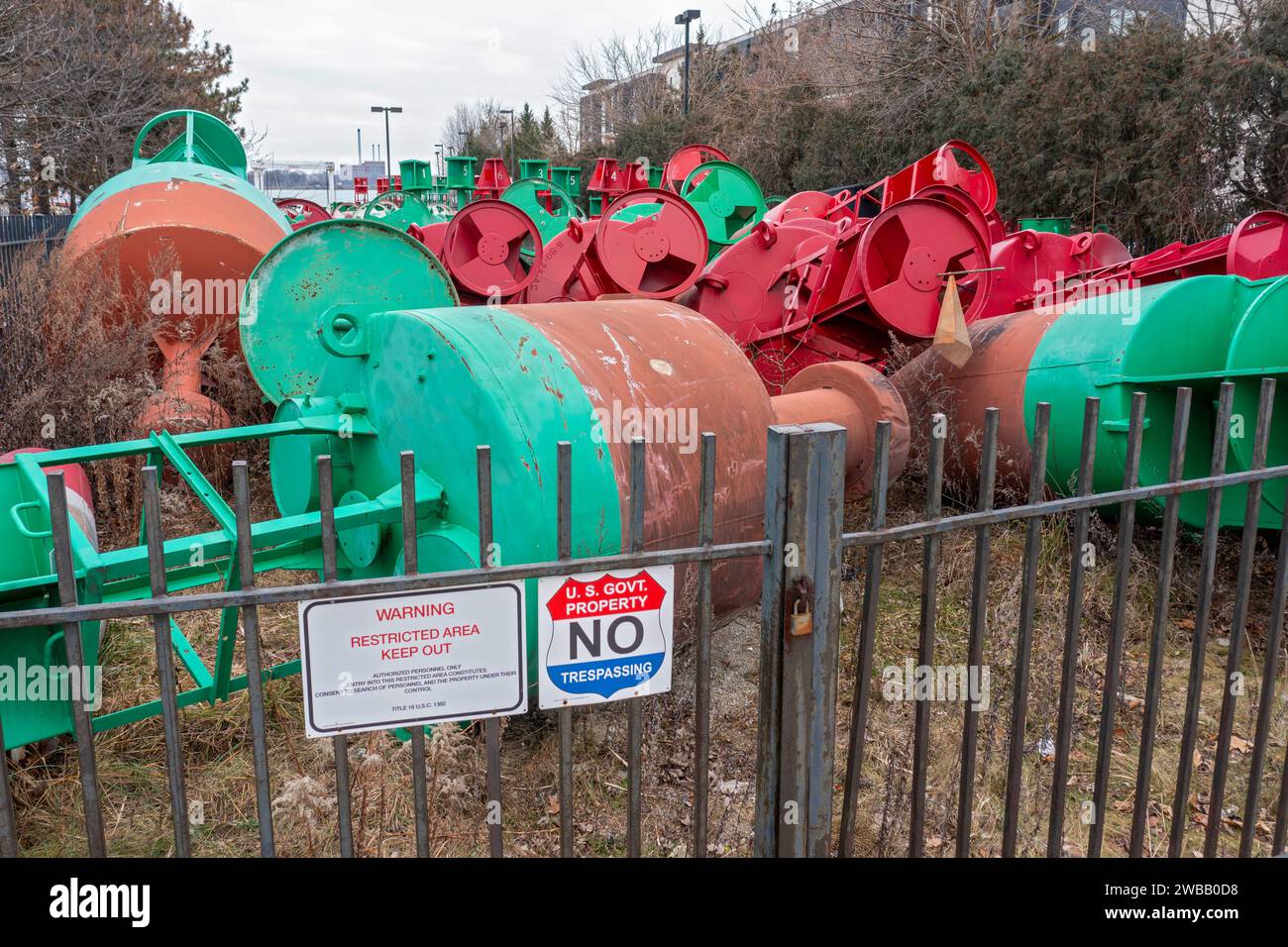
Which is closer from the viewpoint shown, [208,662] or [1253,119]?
[208,662]

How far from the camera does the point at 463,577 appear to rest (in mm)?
1762

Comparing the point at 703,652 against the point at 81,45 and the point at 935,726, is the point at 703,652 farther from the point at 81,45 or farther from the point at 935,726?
the point at 81,45

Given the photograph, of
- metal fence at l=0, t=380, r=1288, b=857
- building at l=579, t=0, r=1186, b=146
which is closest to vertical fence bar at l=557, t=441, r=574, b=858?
metal fence at l=0, t=380, r=1288, b=857

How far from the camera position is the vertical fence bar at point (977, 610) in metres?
2.02

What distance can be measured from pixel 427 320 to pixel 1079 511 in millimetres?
2192

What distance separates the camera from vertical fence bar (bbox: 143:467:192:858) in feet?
5.00

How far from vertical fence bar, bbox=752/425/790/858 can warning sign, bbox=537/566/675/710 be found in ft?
0.67

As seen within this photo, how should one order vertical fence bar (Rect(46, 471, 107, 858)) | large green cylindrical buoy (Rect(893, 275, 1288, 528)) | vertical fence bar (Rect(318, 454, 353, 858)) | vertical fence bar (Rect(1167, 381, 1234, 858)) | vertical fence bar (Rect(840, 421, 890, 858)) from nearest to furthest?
vertical fence bar (Rect(46, 471, 107, 858))
vertical fence bar (Rect(318, 454, 353, 858))
vertical fence bar (Rect(840, 421, 890, 858))
vertical fence bar (Rect(1167, 381, 1234, 858))
large green cylindrical buoy (Rect(893, 275, 1288, 528))

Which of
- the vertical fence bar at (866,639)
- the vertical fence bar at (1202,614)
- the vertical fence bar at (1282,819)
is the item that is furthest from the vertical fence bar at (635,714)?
the vertical fence bar at (1282,819)

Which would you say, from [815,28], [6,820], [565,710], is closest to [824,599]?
[565,710]

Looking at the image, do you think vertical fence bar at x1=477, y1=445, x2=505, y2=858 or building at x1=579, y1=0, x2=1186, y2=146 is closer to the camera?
vertical fence bar at x1=477, y1=445, x2=505, y2=858

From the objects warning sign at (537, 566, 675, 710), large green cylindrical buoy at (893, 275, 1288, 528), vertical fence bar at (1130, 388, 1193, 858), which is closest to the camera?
warning sign at (537, 566, 675, 710)

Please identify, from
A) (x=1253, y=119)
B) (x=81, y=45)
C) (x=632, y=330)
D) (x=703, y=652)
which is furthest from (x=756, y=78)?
(x=703, y=652)

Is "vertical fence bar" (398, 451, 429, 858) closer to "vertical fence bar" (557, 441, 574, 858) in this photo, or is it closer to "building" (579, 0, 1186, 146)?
"vertical fence bar" (557, 441, 574, 858)
